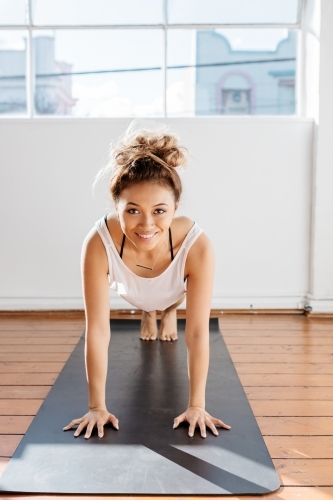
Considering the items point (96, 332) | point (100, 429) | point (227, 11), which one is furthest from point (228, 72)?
point (100, 429)

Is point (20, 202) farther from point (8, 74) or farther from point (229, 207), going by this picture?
point (229, 207)

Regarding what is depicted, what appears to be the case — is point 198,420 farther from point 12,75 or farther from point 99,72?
point 12,75

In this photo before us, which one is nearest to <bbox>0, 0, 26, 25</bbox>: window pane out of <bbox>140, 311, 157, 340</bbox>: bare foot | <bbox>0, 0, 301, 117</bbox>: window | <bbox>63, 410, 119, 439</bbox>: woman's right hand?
<bbox>0, 0, 301, 117</bbox>: window

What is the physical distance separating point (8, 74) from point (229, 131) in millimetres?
1383

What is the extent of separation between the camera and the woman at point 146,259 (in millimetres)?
1664

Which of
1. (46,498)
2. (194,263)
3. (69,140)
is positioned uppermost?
(69,140)

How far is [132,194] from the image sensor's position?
1.64 meters

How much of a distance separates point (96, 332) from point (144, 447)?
15.3 inches

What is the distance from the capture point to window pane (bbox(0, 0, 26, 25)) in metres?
3.34

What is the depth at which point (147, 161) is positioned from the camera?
66.5 inches

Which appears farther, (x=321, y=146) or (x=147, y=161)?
(x=321, y=146)

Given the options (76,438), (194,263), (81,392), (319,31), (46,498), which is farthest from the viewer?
(319,31)

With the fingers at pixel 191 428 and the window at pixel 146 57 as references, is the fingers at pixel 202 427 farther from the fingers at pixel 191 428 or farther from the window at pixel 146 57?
the window at pixel 146 57

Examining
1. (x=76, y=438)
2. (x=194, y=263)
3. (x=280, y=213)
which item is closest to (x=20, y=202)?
(x=280, y=213)
